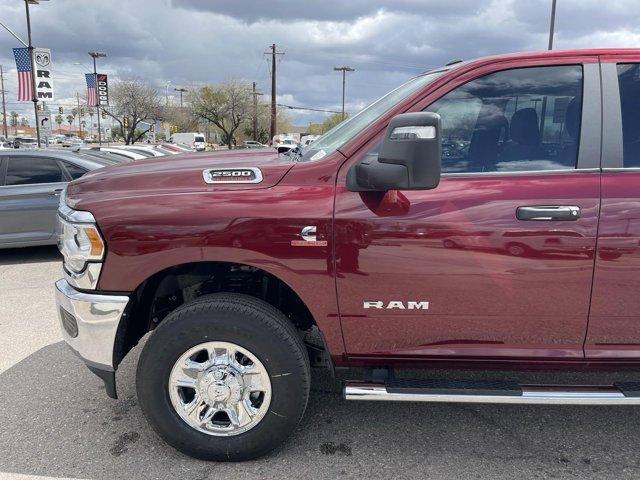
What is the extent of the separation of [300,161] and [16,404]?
2.42 m

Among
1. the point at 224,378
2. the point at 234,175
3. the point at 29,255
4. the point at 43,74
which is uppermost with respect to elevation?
the point at 43,74

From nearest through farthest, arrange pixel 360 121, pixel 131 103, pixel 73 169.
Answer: pixel 360 121, pixel 73 169, pixel 131 103

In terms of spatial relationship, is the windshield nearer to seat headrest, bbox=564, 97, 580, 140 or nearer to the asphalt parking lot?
seat headrest, bbox=564, 97, 580, 140

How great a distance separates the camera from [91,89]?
1195 inches

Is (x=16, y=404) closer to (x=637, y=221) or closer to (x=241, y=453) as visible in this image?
(x=241, y=453)

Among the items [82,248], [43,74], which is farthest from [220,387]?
[43,74]

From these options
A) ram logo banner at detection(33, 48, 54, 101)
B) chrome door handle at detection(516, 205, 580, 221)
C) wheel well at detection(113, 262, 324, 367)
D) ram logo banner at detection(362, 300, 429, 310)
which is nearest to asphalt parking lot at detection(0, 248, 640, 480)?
wheel well at detection(113, 262, 324, 367)

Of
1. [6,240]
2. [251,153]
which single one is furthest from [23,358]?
[6,240]

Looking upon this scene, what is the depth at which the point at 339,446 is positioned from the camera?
2.84 meters

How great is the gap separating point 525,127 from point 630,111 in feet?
1.56

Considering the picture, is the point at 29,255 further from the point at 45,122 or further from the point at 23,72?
the point at 45,122

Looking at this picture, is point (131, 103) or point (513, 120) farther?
point (131, 103)

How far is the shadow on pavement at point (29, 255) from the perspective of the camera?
7.19 metres

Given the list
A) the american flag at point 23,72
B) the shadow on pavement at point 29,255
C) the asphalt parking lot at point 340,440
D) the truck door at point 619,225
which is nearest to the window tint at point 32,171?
the shadow on pavement at point 29,255
